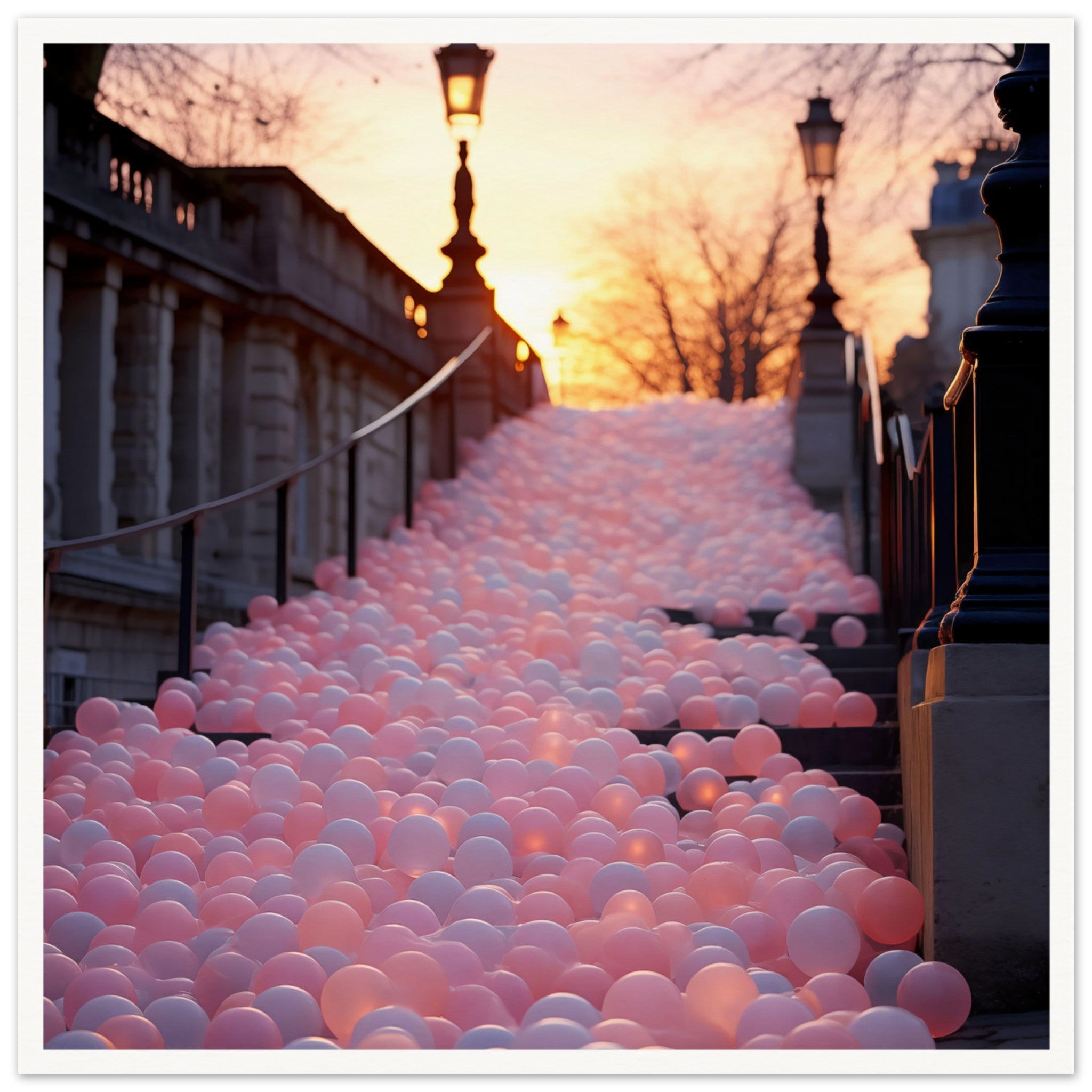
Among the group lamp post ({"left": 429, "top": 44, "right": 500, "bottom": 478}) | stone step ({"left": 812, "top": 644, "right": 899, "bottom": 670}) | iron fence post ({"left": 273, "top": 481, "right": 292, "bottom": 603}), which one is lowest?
stone step ({"left": 812, "top": 644, "right": 899, "bottom": 670})

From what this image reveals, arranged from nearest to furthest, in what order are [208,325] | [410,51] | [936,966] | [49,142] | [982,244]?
[936,966] → [410,51] → [49,142] → [208,325] → [982,244]

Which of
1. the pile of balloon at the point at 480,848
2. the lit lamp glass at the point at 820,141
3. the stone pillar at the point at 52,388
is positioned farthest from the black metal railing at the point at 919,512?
the stone pillar at the point at 52,388

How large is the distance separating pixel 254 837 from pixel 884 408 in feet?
15.5

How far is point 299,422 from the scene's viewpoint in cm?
1090

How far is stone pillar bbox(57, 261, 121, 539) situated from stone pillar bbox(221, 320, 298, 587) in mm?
1546

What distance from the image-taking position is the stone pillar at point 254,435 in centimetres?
991

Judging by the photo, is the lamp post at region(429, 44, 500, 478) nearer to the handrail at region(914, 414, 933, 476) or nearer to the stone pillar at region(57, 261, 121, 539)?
the stone pillar at region(57, 261, 121, 539)

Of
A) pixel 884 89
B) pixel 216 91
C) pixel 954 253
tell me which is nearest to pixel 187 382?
pixel 216 91

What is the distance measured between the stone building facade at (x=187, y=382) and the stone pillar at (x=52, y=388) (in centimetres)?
2

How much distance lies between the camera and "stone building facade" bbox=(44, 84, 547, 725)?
7.76 metres

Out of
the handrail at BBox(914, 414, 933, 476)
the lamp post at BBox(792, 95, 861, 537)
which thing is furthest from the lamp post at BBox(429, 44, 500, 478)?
the handrail at BBox(914, 414, 933, 476)
